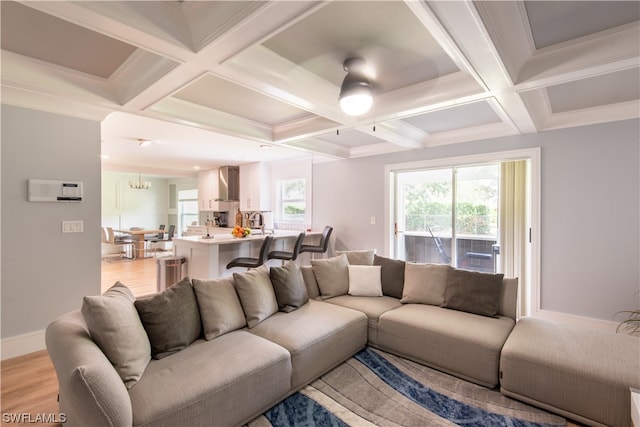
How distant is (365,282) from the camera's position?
3.37 m

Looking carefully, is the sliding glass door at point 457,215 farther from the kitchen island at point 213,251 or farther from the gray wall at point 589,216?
the kitchen island at point 213,251

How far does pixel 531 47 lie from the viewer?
6.73 ft

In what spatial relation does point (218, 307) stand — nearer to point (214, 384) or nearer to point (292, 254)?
point (214, 384)

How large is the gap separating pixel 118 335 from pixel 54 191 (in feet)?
7.17

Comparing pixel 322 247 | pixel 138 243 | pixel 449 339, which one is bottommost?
pixel 449 339

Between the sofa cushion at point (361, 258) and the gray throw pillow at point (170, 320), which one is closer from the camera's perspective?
the gray throw pillow at point (170, 320)

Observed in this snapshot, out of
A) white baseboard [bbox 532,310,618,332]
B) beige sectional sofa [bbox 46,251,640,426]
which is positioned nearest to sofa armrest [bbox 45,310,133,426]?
beige sectional sofa [bbox 46,251,640,426]

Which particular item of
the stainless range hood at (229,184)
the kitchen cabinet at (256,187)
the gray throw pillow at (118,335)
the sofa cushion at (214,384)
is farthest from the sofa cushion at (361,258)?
the stainless range hood at (229,184)

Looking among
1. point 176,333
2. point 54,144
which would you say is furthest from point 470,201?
point 54,144

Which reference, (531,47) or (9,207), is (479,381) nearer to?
(531,47)

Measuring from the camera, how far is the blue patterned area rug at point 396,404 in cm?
189

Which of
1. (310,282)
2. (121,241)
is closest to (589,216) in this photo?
(310,282)

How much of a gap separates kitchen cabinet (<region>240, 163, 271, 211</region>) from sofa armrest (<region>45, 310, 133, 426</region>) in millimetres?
5463

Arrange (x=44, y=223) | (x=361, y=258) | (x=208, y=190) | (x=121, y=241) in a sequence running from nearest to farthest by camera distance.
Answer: (x=44, y=223), (x=361, y=258), (x=208, y=190), (x=121, y=241)
